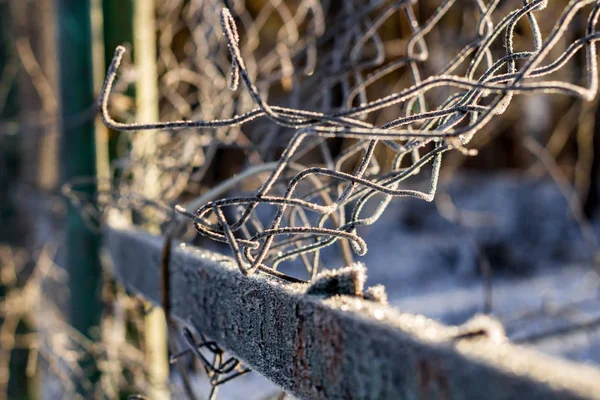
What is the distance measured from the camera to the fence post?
1054mm

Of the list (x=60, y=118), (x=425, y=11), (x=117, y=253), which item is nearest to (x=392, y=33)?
(x=425, y=11)

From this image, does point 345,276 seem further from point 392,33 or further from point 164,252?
point 392,33

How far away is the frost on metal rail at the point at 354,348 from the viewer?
0.71ft

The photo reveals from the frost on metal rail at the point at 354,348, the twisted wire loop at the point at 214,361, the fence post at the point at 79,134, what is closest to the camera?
the frost on metal rail at the point at 354,348

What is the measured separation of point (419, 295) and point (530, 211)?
6.33ft

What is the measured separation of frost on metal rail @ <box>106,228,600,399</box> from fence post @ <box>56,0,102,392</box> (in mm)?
618

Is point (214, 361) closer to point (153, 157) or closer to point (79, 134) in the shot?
point (153, 157)

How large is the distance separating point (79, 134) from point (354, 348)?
88 centimetres

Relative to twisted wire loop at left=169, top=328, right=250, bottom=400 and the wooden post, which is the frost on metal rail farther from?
the wooden post

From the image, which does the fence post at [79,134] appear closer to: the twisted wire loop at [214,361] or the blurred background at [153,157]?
the blurred background at [153,157]

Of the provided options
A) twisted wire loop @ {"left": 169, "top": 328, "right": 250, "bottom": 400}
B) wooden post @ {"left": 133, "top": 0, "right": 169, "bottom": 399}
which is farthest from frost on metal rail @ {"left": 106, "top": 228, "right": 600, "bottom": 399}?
wooden post @ {"left": 133, "top": 0, "right": 169, "bottom": 399}

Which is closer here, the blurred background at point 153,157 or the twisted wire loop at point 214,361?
the twisted wire loop at point 214,361

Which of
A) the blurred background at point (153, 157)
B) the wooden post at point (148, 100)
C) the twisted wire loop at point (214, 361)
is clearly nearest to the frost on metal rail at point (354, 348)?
the twisted wire loop at point (214, 361)

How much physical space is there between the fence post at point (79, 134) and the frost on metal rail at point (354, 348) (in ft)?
2.03
